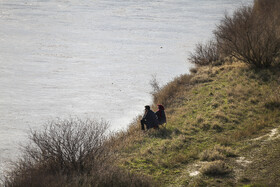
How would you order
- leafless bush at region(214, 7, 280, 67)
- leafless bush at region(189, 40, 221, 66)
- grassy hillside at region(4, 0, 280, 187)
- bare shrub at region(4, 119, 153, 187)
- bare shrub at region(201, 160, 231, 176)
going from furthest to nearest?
leafless bush at region(189, 40, 221, 66)
leafless bush at region(214, 7, 280, 67)
bare shrub at region(201, 160, 231, 176)
grassy hillside at region(4, 0, 280, 187)
bare shrub at region(4, 119, 153, 187)

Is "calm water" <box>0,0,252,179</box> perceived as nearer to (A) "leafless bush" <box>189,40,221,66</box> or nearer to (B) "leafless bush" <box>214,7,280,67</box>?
(A) "leafless bush" <box>189,40,221,66</box>

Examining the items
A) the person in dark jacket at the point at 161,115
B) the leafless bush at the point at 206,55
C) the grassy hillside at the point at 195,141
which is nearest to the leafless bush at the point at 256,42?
the grassy hillside at the point at 195,141

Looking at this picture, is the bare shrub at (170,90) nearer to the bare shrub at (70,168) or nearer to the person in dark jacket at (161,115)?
the person in dark jacket at (161,115)

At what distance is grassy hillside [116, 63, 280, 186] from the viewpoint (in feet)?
38.8

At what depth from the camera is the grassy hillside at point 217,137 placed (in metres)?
11.8

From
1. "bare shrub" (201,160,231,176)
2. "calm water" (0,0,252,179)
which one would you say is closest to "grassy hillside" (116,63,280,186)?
"bare shrub" (201,160,231,176)

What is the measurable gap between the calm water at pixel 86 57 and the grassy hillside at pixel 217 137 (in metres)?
4.16

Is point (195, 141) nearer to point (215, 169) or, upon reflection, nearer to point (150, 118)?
point (150, 118)

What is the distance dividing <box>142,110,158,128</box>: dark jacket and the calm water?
4.31m

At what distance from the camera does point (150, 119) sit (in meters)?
16.7

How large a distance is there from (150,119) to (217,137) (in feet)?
10.1

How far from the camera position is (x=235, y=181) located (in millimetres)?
11070

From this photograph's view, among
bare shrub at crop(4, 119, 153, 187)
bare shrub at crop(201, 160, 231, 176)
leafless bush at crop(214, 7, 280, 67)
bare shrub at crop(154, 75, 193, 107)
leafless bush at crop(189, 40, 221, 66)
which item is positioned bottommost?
bare shrub at crop(201, 160, 231, 176)

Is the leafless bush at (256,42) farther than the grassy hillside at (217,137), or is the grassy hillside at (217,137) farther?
the leafless bush at (256,42)
